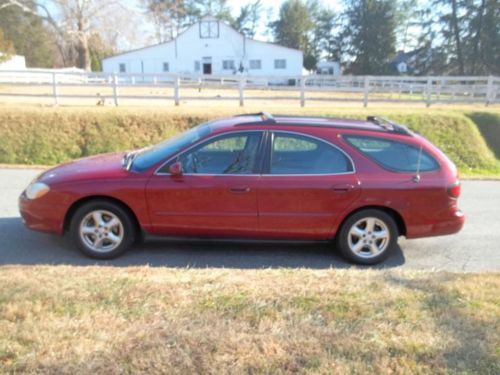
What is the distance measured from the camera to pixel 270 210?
533 centimetres

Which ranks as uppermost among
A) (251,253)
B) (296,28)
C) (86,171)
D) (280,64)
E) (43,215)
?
Answer: (296,28)

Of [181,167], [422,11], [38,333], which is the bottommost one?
[38,333]

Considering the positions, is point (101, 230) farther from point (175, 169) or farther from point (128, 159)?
point (175, 169)

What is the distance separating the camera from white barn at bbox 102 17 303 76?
170ft

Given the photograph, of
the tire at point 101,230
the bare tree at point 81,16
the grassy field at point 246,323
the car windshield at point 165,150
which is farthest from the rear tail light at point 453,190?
the bare tree at point 81,16

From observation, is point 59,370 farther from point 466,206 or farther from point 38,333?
point 466,206

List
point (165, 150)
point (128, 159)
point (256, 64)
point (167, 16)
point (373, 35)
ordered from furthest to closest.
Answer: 1. point (167, 16)
2. point (373, 35)
3. point (256, 64)
4. point (128, 159)
5. point (165, 150)

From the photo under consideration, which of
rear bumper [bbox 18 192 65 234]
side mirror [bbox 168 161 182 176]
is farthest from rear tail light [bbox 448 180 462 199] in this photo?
rear bumper [bbox 18 192 65 234]

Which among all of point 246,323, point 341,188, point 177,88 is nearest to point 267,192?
point 341,188

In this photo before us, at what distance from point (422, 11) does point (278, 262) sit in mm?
64694

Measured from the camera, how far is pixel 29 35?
60781 mm

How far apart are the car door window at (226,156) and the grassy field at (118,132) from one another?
25.4 ft

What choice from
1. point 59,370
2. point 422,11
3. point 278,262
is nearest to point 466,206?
point 278,262

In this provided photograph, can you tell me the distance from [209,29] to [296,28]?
23503 millimetres
